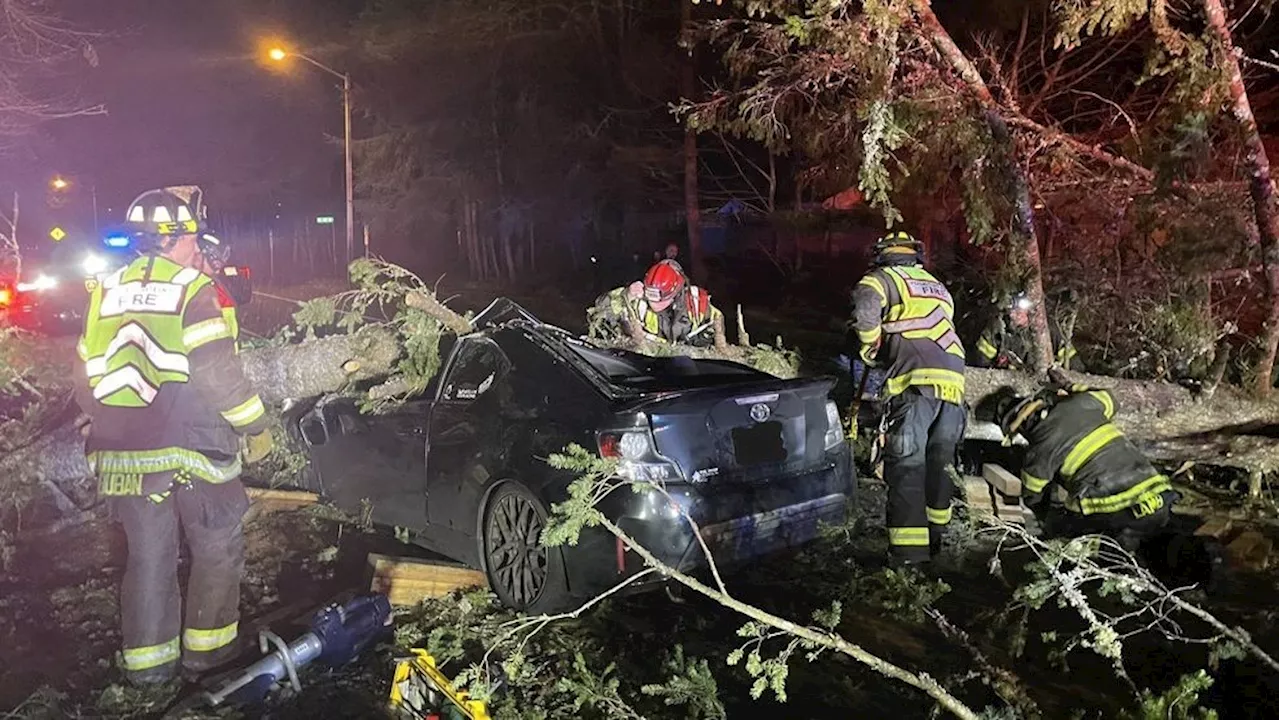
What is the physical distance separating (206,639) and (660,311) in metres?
4.83

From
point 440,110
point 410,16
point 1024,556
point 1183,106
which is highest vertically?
point 410,16

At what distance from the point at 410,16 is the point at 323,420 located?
16.0 m

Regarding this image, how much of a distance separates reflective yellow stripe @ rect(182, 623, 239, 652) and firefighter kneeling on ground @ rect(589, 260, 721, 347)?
429cm

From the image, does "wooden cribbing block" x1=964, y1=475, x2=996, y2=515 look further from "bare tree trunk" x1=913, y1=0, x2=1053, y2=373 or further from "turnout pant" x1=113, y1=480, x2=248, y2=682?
"turnout pant" x1=113, y1=480, x2=248, y2=682

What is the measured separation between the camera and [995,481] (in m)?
5.72

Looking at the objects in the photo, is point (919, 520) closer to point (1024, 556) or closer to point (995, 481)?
point (1024, 556)

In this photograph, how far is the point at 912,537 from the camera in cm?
464

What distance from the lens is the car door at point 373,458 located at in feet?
16.3

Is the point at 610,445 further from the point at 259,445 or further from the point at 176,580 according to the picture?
the point at 176,580

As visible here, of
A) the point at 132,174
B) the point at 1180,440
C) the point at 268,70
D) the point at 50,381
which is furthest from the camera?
the point at 132,174

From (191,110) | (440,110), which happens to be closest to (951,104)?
(440,110)

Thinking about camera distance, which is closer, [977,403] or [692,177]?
[977,403]

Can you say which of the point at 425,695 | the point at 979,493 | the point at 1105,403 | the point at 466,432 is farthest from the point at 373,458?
the point at 1105,403

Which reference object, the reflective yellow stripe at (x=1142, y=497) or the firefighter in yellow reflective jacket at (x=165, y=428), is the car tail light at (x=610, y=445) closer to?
the firefighter in yellow reflective jacket at (x=165, y=428)
